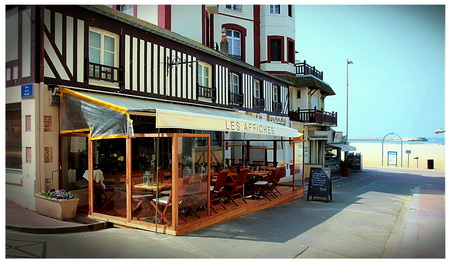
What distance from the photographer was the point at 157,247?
6.08 meters

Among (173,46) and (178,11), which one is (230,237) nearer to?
(173,46)

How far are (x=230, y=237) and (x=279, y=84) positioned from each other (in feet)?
44.3

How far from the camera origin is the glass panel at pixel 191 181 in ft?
23.7

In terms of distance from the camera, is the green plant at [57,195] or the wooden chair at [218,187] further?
the wooden chair at [218,187]

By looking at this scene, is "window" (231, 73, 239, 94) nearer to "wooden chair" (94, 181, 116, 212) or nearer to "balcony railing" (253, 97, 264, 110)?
"balcony railing" (253, 97, 264, 110)

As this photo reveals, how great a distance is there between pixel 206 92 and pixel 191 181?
6810mm

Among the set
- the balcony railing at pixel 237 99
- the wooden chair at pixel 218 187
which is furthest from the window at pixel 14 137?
the balcony railing at pixel 237 99

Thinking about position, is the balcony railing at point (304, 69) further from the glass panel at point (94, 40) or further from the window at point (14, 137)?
the window at point (14, 137)

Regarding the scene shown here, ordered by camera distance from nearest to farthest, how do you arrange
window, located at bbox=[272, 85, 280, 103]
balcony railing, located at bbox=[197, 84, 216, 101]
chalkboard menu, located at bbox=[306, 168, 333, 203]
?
1. chalkboard menu, located at bbox=[306, 168, 333, 203]
2. balcony railing, located at bbox=[197, 84, 216, 101]
3. window, located at bbox=[272, 85, 280, 103]

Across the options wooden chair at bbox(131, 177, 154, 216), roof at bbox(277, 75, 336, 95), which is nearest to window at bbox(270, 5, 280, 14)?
roof at bbox(277, 75, 336, 95)

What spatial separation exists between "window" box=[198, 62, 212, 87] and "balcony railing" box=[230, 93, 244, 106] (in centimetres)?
151

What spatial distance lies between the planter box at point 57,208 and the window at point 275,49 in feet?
56.7

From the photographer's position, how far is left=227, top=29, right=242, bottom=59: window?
21.4m

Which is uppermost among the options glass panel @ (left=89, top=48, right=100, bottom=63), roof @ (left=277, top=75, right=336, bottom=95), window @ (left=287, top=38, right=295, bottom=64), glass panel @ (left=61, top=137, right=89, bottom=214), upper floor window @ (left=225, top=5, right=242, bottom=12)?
upper floor window @ (left=225, top=5, right=242, bottom=12)
